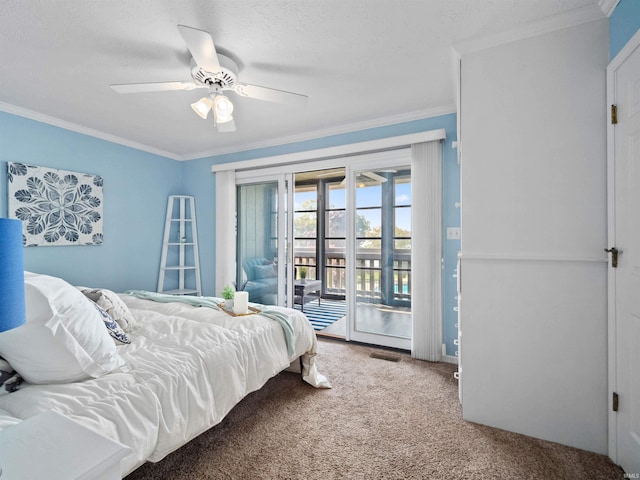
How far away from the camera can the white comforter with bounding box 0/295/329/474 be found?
43.8 inches

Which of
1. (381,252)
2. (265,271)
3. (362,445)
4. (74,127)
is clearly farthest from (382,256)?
(74,127)

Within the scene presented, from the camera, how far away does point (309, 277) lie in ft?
21.1

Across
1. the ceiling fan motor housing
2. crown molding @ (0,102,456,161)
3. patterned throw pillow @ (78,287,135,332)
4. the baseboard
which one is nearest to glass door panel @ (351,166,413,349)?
the baseboard

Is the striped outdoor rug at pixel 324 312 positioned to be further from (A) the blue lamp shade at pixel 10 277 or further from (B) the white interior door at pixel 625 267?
(A) the blue lamp shade at pixel 10 277

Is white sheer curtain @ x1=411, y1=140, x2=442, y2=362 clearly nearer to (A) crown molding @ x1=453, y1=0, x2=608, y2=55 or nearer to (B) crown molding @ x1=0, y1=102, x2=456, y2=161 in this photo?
(B) crown molding @ x1=0, y1=102, x2=456, y2=161

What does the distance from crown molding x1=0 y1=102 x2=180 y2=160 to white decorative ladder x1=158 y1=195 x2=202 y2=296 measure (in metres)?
0.70

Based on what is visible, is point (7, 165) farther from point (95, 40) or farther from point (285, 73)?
point (285, 73)

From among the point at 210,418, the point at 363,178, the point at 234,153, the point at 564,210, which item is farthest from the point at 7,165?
the point at 564,210

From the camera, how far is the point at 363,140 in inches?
133

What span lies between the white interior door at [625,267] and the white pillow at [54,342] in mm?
2476

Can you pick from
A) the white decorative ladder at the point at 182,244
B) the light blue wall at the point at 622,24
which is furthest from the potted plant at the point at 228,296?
the light blue wall at the point at 622,24

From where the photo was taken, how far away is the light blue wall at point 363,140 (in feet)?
9.61

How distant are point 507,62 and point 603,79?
0.50 meters

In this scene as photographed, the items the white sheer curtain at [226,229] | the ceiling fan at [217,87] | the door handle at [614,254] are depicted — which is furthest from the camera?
the white sheer curtain at [226,229]
